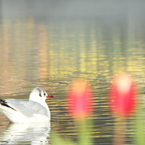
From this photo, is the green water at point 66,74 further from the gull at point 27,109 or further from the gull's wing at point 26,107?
the gull's wing at point 26,107

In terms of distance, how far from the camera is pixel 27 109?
10875mm

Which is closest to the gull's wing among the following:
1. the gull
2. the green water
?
the gull

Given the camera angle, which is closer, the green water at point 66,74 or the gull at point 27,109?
the gull at point 27,109

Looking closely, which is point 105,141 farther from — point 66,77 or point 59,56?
point 59,56

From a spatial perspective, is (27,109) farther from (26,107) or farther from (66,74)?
(66,74)

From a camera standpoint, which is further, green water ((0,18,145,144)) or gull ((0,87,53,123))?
green water ((0,18,145,144))

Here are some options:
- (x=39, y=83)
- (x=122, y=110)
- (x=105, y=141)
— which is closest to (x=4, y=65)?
(x=39, y=83)

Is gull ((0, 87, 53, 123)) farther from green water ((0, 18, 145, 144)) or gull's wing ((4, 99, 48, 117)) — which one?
green water ((0, 18, 145, 144))

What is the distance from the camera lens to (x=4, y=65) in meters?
23.7

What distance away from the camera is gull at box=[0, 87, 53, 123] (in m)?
10.6

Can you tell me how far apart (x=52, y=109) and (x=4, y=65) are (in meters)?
11.2

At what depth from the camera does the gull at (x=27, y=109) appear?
1060cm

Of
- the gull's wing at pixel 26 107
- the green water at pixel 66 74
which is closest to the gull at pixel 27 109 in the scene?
the gull's wing at pixel 26 107

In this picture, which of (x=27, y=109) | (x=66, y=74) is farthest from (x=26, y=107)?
(x=66, y=74)
